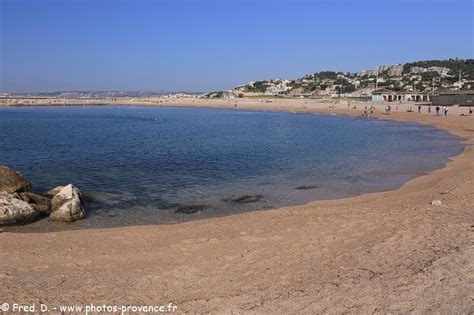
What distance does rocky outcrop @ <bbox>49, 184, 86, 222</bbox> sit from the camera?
41.4ft

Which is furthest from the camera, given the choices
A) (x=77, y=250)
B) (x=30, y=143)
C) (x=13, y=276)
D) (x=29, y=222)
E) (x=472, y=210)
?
(x=30, y=143)

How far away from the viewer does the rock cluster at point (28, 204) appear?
12.2m

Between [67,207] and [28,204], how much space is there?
1148 mm

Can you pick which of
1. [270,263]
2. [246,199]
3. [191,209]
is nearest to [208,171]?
[246,199]

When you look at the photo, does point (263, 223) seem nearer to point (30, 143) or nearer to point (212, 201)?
point (212, 201)

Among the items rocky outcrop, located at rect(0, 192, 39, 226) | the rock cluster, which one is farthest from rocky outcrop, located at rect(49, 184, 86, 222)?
rocky outcrop, located at rect(0, 192, 39, 226)

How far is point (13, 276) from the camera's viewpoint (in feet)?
25.1

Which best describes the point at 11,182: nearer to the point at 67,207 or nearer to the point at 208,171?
the point at 67,207

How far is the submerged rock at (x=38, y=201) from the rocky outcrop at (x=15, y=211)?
0.58 m

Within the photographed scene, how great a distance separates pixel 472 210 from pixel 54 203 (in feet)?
39.2

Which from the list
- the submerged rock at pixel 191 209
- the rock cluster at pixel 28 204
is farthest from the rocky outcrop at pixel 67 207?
the submerged rock at pixel 191 209

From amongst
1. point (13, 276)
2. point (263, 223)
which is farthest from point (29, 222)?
point (263, 223)

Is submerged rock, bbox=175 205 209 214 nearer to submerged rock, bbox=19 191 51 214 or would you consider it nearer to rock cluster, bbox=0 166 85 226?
rock cluster, bbox=0 166 85 226

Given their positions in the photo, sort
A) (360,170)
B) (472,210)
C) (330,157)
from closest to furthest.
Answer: (472,210), (360,170), (330,157)
